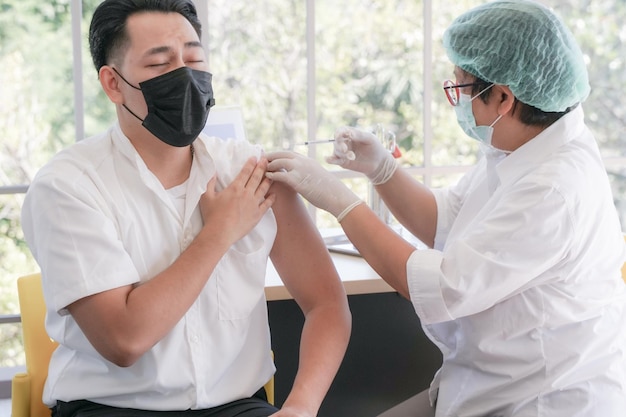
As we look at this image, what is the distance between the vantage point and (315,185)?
1810mm

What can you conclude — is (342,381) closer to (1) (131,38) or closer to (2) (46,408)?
(2) (46,408)

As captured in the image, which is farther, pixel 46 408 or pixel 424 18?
pixel 424 18

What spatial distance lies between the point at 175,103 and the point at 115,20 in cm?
22

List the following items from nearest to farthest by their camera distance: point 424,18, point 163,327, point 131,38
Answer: point 163,327, point 131,38, point 424,18

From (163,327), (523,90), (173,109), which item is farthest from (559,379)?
(173,109)

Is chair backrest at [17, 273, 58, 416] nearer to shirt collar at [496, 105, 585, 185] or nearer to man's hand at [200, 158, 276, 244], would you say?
man's hand at [200, 158, 276, 244]

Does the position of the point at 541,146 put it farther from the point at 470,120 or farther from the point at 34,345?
the point at 34,345

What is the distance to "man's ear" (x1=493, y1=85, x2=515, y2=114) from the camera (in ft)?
5.72

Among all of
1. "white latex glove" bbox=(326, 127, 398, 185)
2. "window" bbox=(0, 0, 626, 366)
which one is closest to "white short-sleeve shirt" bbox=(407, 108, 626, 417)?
"white latex glove" bbox=(326, 127, 398, 185)

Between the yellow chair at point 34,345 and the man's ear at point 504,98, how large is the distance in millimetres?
1115

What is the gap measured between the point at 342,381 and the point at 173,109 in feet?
3.67

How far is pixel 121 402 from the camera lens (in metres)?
1.59

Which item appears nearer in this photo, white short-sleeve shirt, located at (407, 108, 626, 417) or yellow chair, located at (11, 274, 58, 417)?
white short-sleeve shirt, located at (407, 108, 626, 417)

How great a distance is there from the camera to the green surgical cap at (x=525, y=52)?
1.68 m
